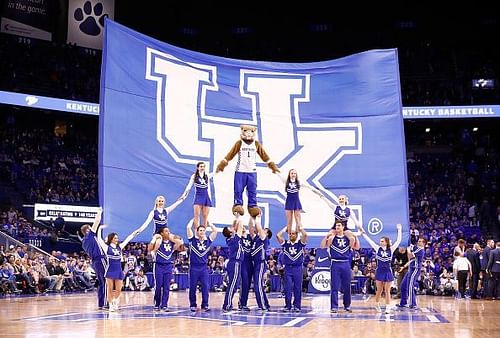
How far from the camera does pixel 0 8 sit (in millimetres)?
37375

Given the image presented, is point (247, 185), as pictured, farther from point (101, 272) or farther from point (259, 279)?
point (101, 272)

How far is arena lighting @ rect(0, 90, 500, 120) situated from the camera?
3353 cm

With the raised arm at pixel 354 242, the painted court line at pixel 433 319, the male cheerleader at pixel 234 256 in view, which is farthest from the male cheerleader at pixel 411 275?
the male cheerleader at pixel 234 256

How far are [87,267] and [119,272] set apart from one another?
11799mm

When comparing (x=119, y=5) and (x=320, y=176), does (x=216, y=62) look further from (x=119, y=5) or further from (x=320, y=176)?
(x=119, y=5)

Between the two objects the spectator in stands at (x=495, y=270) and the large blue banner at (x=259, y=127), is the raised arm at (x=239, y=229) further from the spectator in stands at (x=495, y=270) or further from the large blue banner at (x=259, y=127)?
the spectator in stands at (x=495, y=270)

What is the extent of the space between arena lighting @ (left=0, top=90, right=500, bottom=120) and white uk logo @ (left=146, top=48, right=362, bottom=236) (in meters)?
19.6

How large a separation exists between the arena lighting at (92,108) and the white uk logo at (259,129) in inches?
770

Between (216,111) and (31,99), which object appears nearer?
(216,111)

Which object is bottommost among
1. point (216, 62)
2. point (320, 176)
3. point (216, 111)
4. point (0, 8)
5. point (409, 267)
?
point (409, 267)

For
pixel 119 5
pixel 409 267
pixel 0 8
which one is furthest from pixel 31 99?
pixel 409 267

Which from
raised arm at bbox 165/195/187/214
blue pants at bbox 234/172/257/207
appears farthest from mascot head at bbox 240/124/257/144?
raised arm at bbox 165/195/187/214

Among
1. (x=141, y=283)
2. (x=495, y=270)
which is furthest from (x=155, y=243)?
(x=141, y=283)

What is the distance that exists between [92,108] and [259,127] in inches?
815
